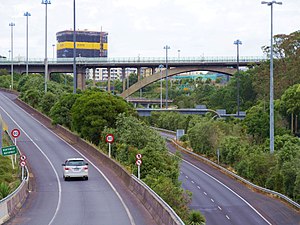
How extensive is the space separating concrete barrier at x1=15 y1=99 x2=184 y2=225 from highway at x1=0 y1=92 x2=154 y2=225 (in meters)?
0.36

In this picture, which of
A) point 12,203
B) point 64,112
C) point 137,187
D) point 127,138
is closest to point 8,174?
point 127,138

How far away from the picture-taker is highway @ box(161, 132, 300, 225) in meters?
34.8

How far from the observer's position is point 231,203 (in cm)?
4044

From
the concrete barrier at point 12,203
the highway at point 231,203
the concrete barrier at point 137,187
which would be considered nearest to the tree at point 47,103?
the concrete barrier at point 137,187

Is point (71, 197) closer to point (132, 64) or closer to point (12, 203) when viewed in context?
point (12, 203)

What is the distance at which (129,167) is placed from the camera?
1485 inches

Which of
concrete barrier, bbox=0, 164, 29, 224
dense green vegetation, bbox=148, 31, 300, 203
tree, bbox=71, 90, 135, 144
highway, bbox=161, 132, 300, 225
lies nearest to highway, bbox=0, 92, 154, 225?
concrete barrier, bbox=0, 164, 29, 224

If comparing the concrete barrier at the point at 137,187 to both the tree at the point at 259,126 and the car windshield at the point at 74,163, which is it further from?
the tree at the point at 259,126

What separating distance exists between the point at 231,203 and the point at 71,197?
Answer: 14080 millimetres

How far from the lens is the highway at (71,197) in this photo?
78.1 ft

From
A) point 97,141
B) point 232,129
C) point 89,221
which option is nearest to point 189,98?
point 232,129

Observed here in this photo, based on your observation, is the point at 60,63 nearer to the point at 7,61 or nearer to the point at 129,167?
the point at 7,61

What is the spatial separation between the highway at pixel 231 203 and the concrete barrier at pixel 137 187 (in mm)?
5359

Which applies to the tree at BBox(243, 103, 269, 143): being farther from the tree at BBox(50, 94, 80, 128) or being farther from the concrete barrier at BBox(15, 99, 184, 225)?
the concrete barrier at BBox(15, 99, 184, 225)
